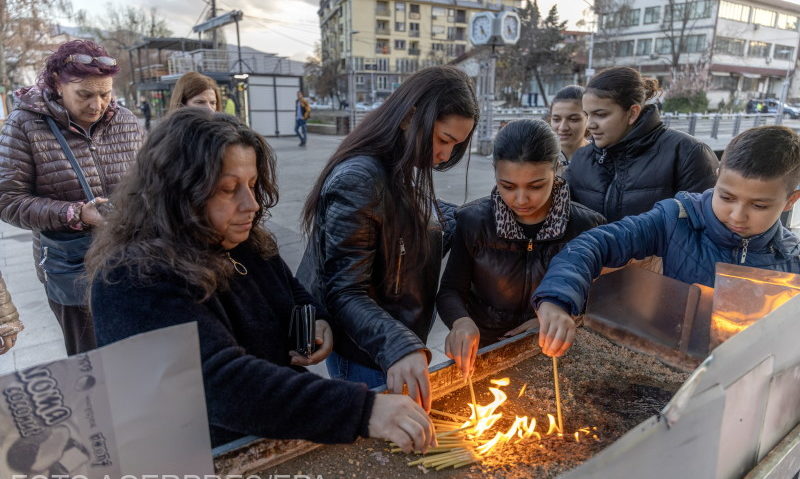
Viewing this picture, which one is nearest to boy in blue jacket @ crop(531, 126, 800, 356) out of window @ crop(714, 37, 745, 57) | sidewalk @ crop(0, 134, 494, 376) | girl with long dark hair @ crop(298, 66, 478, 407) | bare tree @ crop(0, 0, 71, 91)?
girl with long dark hair @ crop(298, 66, 478, 407)

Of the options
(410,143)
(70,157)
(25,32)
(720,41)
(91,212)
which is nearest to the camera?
(410,143)

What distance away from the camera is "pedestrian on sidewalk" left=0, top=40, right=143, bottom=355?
2.19 metres

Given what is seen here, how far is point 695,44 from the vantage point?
42094 millimetres

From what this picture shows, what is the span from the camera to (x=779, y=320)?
936 millimetres

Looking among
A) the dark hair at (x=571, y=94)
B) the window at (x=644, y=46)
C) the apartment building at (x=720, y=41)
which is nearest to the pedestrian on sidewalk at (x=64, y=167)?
the dark hair at (x=571, y=94)

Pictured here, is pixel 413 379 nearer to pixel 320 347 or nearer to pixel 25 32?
pixel 320 347

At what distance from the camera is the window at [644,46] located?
1724 inches

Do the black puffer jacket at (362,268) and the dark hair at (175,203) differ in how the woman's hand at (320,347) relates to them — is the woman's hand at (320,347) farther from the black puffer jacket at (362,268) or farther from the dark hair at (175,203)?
the dark hair at (175,203)

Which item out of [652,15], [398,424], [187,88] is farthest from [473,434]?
[652,15]

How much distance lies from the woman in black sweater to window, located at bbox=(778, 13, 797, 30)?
59252 millimetres

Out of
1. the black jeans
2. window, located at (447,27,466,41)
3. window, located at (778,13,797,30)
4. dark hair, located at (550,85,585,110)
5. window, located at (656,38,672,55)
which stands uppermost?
window, located at (447,27,466,41)

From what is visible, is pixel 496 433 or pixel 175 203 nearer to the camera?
pixel 175 203

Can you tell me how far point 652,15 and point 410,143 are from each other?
50.9m

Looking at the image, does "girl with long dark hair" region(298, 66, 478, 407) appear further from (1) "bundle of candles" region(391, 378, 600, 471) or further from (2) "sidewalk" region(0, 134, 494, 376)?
(2) "sidewalk" region(0, 134, 494, 376)
